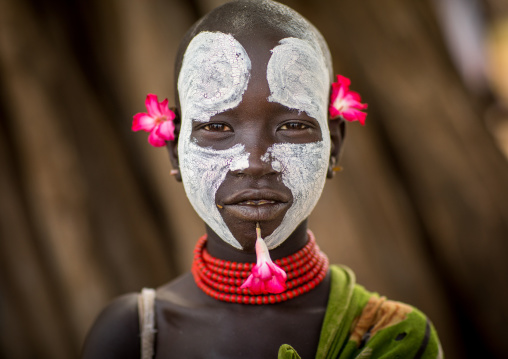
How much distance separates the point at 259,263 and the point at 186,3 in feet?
9.24

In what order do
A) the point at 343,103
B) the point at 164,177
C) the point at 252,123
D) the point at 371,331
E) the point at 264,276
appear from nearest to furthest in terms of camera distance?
the point at 264,276
the point at 252,123
the point at 371,331
the point at 343,103
the point at 164,177

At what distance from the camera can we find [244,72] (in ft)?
5.22

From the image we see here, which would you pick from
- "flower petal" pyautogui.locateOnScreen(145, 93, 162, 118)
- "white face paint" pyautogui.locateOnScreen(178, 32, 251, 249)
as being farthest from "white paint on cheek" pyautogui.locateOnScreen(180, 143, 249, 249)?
"flower petal" pyautogui.locateOnScreen(145, 93, 162, 118)

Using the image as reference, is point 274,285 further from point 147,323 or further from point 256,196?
point 147,323

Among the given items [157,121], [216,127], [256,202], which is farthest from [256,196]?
[157,121]

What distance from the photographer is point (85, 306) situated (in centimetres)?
351

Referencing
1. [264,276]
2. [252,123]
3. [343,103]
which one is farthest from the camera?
[343,103]

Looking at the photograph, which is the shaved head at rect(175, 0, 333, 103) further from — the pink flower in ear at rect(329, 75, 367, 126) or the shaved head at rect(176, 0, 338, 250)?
the pink flower in ear at rect(329, 75, 367, 126)

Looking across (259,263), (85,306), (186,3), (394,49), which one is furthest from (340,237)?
(259,263)

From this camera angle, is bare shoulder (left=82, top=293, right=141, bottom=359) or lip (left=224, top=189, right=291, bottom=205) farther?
bare shoulder (left=82, top=293, right=141, bottom=359)

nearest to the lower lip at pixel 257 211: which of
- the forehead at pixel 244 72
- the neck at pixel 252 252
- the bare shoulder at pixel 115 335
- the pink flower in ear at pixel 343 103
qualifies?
the neck at pixel 252 252

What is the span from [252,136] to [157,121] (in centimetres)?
40

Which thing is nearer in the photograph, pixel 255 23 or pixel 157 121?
pixel 255 23

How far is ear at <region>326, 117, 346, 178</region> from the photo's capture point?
1840 millimetres
